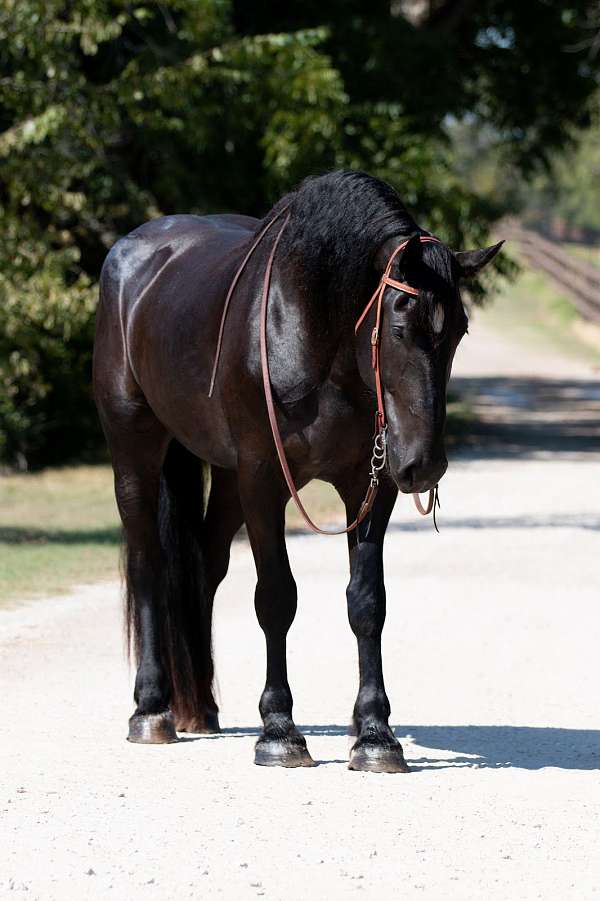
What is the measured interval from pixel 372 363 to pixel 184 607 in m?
1.78

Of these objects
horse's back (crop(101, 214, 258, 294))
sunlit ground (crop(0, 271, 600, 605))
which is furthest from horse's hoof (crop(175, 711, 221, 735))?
sunlit ground (crop(0, 271, 600, 605))

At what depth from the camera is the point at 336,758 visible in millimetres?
6309

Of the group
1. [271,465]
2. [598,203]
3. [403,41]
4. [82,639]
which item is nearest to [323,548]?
[82,639]

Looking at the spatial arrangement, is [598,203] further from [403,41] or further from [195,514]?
[195,514]

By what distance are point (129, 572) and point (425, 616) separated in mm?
3281

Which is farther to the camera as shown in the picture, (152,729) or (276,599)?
(152,729)

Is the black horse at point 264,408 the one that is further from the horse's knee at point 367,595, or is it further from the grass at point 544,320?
the grass at point 544,320

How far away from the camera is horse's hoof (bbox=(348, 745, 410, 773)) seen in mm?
5996

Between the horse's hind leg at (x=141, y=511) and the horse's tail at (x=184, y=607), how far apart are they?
38mm

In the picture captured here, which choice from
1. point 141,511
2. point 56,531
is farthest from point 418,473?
point 56,531

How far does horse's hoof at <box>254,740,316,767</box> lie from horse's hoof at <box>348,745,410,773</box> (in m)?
0.19

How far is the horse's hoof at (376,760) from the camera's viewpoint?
6.00 meters

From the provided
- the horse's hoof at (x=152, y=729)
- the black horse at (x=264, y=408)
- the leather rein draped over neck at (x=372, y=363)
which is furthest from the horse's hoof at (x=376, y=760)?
the horse's hoof at (x=152, y=729)

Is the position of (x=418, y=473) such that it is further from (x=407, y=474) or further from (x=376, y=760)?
(x=376, y=760)
